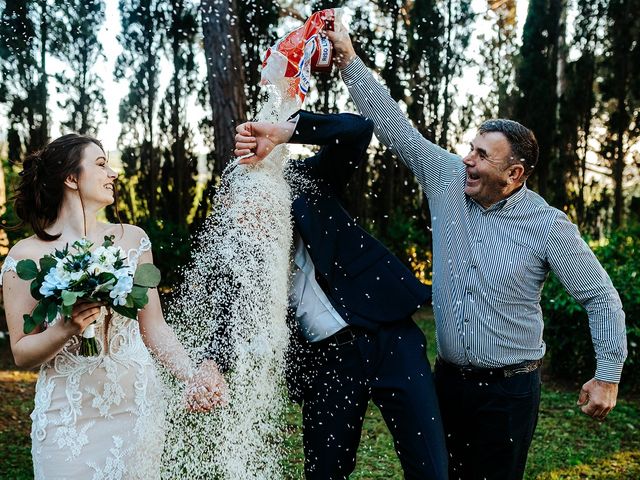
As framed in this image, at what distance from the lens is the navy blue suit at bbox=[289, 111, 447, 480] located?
2787mm

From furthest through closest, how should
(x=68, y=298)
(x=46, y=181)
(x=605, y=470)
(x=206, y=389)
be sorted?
1. (x=605, y=470)
2. (x=206, y=389)
3. (x=46, y=181)
4. (x=68, y=298)

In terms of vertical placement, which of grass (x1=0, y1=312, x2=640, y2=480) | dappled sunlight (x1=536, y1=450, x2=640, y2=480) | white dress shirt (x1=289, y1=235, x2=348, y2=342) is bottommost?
grass (x1=0, y1=312, x2=640, y2=480)

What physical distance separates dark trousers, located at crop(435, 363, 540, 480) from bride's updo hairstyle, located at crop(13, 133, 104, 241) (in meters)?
1.92

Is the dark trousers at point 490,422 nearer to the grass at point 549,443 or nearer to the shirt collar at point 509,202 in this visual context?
the shirt collar at point 509,202

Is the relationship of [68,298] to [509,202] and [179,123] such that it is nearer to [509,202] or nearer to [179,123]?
[509,202]

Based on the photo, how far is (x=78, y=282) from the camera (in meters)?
2.46

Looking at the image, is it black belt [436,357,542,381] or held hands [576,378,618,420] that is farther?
black belt [436,357,542,381]

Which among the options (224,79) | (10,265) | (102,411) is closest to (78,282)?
(10,265)

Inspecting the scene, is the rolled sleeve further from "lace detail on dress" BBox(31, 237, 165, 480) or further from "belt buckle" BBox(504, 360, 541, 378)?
"lace detail on dress" BBox(31, 237, 165, 480)

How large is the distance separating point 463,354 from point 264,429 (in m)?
1.02

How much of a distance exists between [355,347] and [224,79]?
5.84m

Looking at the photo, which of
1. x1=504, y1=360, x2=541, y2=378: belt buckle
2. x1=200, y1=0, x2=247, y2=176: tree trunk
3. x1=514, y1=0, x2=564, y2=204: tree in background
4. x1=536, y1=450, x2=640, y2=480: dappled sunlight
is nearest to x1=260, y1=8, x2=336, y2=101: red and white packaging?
x1=504, y1=360, x2=541, y2=378: belt buckle

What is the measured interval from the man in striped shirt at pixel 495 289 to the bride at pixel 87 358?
1.12 m

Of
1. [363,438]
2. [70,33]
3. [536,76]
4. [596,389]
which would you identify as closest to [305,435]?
[596,389]
